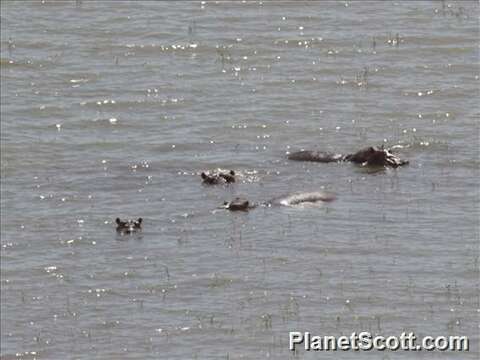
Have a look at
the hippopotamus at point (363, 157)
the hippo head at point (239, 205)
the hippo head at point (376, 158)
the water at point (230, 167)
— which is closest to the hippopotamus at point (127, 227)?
the water at point (230, 167)

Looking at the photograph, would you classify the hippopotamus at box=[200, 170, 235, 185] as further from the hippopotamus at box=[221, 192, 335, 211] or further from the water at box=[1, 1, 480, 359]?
the hippopotamus at box=[221, 192, 335, 211]

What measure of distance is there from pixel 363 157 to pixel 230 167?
1542 mm

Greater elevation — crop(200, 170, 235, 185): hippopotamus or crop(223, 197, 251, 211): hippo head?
crop(200, 170, 235, 185): hippopotamus

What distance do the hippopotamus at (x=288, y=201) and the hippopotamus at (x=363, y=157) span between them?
4.10ft

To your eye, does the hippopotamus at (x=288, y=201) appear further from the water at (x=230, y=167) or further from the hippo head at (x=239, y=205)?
the water at (x=230, y=167)

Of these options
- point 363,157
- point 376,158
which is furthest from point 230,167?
point 376,158

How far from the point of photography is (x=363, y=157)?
20953 mm

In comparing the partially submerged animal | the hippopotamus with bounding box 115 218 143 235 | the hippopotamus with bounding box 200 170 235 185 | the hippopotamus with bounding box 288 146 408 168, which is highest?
the hippopotamus with bounding box 288 146 408 168

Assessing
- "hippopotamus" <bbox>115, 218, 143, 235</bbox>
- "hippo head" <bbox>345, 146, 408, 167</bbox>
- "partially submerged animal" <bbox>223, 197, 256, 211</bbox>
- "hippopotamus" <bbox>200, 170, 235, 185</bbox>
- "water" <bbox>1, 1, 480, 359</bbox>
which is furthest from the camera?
"hippo head" <bbox>345, 146, 408, 167</bbox>

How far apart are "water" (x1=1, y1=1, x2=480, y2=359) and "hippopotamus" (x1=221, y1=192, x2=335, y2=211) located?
0.53ft

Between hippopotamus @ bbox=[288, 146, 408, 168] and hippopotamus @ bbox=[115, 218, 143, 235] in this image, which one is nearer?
hippopotamus @ bbox=[115, 218, 143, 235]

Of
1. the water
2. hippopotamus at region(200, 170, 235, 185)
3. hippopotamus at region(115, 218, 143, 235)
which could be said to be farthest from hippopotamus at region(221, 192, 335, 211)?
hippopotamus at region(115, 218, 143, 235)

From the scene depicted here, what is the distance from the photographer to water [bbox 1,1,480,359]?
1600 centimetres

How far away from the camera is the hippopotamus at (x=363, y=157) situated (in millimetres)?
20828
